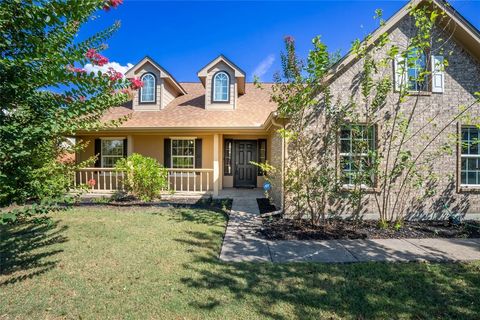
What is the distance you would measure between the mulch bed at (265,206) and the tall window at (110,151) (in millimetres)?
7128

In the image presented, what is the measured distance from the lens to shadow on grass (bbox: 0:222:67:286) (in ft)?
12.9

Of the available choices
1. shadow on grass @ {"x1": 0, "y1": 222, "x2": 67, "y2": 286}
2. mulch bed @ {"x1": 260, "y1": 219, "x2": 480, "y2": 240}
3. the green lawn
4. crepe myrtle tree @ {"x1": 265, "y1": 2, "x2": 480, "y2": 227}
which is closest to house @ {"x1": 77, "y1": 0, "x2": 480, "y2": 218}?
crepe myrtle tree @ {"x1": 265, "y1": 2, "x2": 480, "y2": 227}

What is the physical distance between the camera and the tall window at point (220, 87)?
1203cm

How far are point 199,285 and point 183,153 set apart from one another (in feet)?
29.4

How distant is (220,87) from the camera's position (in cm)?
1216

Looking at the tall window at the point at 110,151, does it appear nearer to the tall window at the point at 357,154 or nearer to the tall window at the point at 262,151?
the tall window at the point at 262,151

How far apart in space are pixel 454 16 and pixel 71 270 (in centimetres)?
1047

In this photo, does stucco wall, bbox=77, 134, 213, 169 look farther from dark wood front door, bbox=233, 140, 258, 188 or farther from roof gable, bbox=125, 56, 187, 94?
roof gable, bbox=125, 56, 187, 94

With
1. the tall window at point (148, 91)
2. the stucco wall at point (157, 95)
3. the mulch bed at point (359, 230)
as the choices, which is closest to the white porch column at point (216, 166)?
the stucco wall at point (157, 95)

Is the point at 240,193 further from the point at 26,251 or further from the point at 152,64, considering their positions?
the point at 26,251

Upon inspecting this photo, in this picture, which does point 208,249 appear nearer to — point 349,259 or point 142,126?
point 349,259

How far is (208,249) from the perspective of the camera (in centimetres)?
489

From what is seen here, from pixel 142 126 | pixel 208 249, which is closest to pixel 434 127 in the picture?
pixel 208 249

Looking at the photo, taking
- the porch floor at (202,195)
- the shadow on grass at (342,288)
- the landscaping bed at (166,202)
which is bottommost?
the shadow on grass at (342,288)
